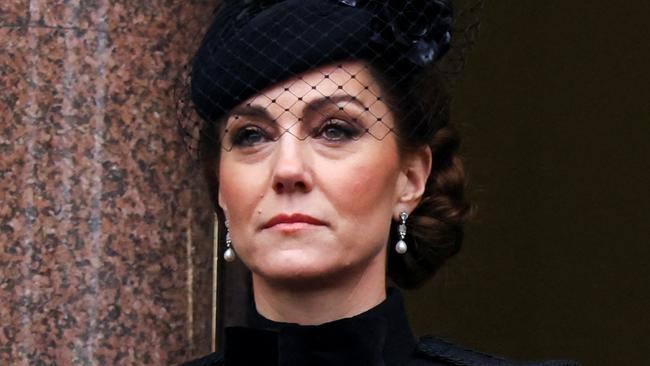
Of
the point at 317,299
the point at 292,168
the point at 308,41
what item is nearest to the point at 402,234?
the point at 317,299

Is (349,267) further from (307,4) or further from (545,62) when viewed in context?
(545,62)

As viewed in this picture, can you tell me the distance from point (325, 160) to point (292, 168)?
0.08 metres

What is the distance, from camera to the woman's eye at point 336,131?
10.1 feet

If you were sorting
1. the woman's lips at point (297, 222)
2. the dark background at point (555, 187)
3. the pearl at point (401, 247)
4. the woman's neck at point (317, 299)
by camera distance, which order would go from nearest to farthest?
1. the woman's lips at point (297, 222)
2. the woman's neck at point (317, 299)
3. the pearl at point (401, 247)
4. the dark background at point (555, 187)

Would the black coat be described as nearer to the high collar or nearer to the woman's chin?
the high collar

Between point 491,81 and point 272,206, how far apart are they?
3.28 metres

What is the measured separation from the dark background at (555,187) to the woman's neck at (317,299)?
2683 mm

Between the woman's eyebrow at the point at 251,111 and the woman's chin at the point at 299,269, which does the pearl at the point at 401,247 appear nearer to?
the woman's chin at the point at 299,269

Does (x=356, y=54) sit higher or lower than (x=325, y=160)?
higher

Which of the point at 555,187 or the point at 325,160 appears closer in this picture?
the point at 325,160

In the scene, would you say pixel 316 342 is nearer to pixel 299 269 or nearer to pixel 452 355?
pixel 299 269

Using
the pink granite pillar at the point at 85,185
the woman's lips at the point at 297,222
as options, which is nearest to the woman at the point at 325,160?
the woman's lips at the point at 297,222

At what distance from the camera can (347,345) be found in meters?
3.09

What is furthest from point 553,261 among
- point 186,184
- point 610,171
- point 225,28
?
point 225,28
